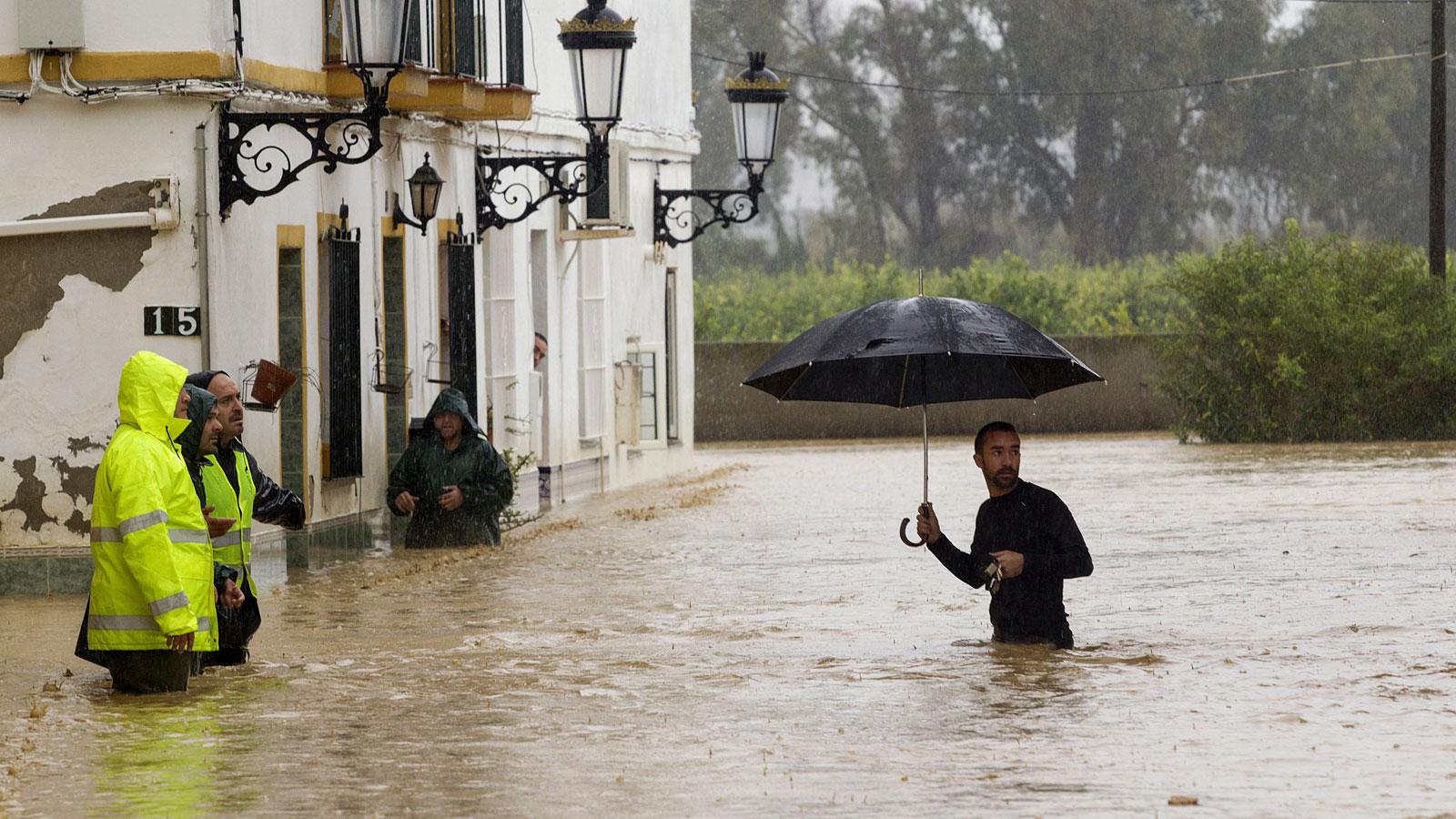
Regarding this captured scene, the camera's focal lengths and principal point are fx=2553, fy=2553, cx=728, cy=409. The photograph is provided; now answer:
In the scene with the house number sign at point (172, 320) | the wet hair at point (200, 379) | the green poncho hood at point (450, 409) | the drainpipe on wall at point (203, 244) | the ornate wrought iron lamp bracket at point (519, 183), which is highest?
the ornate wrought iron lamp bracket at point (519, 183)

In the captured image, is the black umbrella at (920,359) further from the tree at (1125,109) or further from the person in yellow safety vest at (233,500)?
the tree at (1125,109)

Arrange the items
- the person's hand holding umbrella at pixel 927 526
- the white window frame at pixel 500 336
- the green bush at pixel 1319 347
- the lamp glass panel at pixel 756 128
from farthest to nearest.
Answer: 1. the green bush at pixel 1319 347
2. the lamp glass panel at pixel 756 128
3. the white window frame at pixel 500 336
4. the person's hand holding umbrella at pixel 927 526

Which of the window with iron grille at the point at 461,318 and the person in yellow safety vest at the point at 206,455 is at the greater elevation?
the window with iron grille at the point at 461,318

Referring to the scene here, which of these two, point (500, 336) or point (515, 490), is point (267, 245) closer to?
point (515, 490)

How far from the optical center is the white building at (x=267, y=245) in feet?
47.8

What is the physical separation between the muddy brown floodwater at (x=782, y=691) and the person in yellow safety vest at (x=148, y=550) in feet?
0.67

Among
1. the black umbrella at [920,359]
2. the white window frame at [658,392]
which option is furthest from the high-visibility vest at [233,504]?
the white window frame at [658,392]

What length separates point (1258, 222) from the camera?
236 feet

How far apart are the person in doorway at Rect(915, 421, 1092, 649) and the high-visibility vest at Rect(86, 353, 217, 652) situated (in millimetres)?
3084

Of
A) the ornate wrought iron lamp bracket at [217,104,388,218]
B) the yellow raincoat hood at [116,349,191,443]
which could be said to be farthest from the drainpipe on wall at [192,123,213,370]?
the yellow raincoat hood at [116,349,191,443]

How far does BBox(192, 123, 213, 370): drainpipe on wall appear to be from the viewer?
14.6 meters

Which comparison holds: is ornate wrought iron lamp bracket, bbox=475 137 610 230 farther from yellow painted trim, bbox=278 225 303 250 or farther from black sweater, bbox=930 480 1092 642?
black sweater, bbox=930 480 1092 642

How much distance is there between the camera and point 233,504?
37.0ft

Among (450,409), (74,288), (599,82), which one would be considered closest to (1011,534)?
(74,288)
